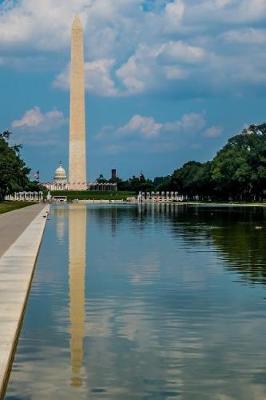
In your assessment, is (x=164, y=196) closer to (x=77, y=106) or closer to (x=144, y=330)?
(x=77, y=106)

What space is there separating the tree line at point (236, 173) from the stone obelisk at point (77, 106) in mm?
19401

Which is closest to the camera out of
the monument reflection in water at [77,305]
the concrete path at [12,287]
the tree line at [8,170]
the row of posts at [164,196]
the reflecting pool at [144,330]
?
the reflecting pool at [144,330]

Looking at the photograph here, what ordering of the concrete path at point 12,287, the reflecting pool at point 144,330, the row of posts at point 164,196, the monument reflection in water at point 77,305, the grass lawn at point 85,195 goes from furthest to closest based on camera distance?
1. the row of posts at point 164,196
2. the grass lawn at point 85,195
3. the monument reflection in water at point 77,305
4. the concrete path at point 12,287
5. the reflecting pool at point 144,330

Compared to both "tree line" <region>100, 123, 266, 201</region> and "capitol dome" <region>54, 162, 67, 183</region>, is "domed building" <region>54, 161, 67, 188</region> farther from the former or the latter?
"tree line" <region>100, 123, 266, 201</region>

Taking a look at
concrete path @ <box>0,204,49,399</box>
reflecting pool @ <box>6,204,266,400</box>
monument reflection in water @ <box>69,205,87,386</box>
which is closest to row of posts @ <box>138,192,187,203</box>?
concrete path @ <box>0,204,49,399</box>

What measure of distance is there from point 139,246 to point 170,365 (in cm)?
1680

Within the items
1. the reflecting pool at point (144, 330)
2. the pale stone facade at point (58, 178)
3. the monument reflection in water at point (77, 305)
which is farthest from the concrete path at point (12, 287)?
the pale stone facade at point (58, 178)

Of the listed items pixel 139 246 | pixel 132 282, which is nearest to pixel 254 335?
pixel 132 282

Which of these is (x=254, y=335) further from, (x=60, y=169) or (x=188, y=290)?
(x=60, y=169)

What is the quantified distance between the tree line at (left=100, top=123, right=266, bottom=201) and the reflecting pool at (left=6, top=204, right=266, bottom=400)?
7905cm

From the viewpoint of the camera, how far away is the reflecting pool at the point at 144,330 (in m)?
8.11

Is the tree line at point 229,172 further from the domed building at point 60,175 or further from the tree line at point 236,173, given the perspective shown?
the domed building at point 60,175

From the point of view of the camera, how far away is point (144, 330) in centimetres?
1097

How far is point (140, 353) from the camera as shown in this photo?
9.51 meters
